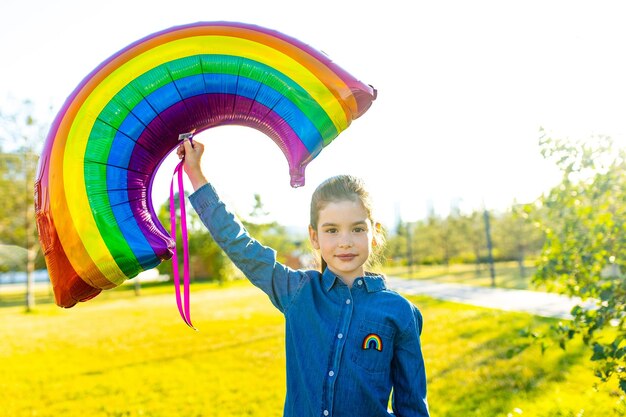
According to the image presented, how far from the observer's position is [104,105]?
2.23m

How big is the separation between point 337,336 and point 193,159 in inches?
37.3

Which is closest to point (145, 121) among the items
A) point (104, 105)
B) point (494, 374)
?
point (104, 105)

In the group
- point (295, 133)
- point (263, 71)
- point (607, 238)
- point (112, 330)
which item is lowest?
point (112, 330)

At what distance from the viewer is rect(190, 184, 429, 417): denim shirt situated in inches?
76.4

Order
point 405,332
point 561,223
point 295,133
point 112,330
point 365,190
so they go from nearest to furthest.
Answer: point 405,332
point 365,190
point 295,133
point 561,223
point 112,330

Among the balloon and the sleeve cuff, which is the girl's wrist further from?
the balloon

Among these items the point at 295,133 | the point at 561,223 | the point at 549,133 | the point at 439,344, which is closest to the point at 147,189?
the point at 295,133

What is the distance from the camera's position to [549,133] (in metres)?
4.23

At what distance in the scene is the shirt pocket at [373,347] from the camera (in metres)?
1.96

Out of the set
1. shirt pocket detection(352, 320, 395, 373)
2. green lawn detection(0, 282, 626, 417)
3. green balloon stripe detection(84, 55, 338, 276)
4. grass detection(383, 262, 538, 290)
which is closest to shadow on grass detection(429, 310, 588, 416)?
green lawn detection(0, 282, 626, 417)

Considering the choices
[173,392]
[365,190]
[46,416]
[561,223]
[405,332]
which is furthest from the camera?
[173,392]

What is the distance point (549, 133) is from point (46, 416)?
5428mm

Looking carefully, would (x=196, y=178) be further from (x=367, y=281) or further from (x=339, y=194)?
(x=367, y=281)

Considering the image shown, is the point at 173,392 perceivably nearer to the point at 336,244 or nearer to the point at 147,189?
the point at 147,189
